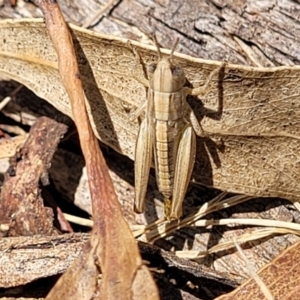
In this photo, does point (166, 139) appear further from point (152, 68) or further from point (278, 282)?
point (278, 282)

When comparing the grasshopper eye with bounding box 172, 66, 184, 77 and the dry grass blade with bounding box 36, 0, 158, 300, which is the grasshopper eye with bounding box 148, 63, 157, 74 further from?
the dry grass blade with bounding box 36, 0, 158, 300

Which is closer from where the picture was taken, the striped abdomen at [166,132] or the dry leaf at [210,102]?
the dry leaf at [210,102]

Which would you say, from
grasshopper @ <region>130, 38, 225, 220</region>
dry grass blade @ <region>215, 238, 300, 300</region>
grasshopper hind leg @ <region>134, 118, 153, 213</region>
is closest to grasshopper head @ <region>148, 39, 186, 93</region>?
grasshopper @ <region>130, 38, 225, 220</region>

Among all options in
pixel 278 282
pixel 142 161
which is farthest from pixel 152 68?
pixel 278 282

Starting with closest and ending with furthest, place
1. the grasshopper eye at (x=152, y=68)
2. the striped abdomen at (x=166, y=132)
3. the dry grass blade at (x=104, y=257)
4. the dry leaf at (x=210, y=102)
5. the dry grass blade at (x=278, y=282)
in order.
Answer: the dry grass blade at (x=104, y=257) < the dry grass blade at (x=278, y=282) < the dry leaf at (x=210, y=102) < the grasshopper eye at (x=152, y=68) < the striped abdomen at (x=166, y=132)

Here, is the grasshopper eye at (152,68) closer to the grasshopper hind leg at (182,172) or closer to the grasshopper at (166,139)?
the grasshopper at (166,139)

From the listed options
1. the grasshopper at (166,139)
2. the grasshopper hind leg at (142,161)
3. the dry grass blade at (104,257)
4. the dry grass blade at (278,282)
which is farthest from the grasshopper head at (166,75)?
the dry grass blade at (278,282)

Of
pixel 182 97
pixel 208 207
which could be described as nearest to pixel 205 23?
pixel 182 97
